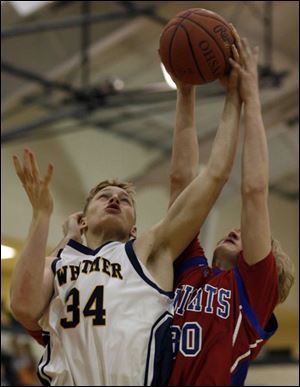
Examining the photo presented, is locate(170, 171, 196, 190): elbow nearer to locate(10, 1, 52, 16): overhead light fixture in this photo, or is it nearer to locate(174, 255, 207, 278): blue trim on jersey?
locate(174, 255, 207, 278): blue trim on jersey

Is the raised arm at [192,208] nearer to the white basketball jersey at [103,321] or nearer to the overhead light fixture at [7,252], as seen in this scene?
the white basketball jersey at [103,321]

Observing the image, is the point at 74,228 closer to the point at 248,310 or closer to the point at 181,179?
the point at 181,179

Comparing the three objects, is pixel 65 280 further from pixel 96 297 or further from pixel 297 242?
pixel 297 242

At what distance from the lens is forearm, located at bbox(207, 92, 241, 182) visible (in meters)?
3.58

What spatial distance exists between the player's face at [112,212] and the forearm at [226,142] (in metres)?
0.49

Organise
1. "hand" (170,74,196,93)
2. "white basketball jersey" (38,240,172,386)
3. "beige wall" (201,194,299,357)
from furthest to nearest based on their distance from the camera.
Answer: "beige wall" (201,194,299,357), "hand" (170,74,196,93), "white basketball jersey" (38,240,172,386)

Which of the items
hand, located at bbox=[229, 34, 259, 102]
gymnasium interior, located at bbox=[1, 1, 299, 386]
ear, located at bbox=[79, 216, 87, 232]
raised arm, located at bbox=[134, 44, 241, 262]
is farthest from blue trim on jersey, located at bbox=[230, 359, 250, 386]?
gymnasium interior, located at bbox=[1, 1, 299, 386]

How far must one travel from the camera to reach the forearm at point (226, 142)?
358 cm

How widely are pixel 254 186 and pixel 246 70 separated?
1.88 ft

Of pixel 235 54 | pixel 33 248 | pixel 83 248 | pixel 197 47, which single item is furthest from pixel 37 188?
pixel 235 54

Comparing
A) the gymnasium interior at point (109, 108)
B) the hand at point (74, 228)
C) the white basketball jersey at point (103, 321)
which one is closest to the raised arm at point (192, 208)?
the white basketball jersey at point (103, 321)

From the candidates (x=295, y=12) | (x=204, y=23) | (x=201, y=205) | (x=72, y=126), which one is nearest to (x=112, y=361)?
(x=201, y=205)

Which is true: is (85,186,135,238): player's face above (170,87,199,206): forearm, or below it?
below

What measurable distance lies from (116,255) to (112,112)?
1222cm
